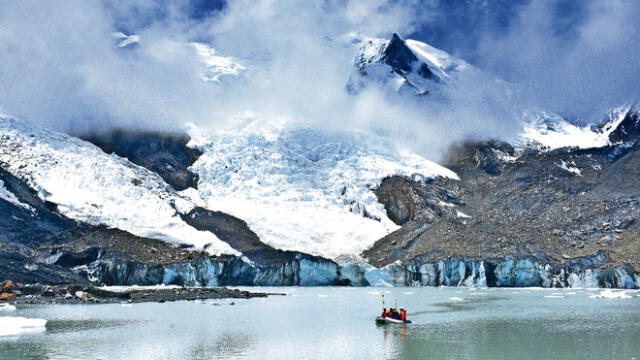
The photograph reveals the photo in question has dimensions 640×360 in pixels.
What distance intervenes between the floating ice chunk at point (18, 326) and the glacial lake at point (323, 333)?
0.45 meters

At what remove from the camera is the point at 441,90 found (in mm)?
186875

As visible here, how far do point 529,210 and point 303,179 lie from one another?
44218mm

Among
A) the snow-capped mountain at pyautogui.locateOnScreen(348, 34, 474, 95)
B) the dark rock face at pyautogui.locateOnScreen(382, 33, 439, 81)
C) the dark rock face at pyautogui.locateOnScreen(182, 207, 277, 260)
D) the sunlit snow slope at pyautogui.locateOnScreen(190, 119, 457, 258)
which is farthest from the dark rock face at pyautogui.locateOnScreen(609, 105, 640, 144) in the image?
the dark rock face at pyautogui.locateOnScreen(182, 207, 277, 260)

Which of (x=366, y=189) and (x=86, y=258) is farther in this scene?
(x=366, y=189)

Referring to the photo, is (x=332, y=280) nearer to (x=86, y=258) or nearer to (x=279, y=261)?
(x=279, y=261)

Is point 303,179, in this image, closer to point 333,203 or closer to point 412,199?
point 333,203

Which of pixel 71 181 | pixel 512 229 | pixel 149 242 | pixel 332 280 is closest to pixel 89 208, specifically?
pixel 71 181

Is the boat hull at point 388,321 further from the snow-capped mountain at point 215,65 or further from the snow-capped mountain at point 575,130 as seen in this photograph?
the snow-capped mountain at point 215,65

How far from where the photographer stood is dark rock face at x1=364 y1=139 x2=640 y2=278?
91.9 m

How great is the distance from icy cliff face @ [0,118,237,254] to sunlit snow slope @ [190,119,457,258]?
437 inches

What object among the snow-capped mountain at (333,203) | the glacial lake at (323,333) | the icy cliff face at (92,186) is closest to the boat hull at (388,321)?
the glacial lake at (323,333)

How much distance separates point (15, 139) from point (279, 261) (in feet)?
185

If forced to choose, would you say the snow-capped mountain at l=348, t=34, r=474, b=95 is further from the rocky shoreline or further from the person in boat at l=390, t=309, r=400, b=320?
the person in boat at l=390, t=309, r=400, b=320

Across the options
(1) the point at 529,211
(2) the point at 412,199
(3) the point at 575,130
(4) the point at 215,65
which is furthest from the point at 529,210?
(4) the point at 215,65
